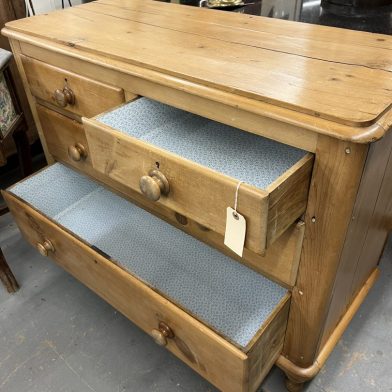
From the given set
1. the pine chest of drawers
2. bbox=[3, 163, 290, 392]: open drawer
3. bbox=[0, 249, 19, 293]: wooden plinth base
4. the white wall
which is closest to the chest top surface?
the pine chest of drawers

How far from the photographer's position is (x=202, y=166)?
626 mm

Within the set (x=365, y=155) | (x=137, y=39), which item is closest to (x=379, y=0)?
(x=137, y=39)

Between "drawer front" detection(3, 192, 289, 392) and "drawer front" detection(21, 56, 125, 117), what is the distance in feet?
0.95

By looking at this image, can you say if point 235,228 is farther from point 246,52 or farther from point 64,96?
point 64,96

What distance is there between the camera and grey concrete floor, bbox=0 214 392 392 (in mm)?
1038

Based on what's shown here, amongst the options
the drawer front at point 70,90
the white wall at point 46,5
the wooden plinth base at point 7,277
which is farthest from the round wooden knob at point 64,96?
the white wall at point 46,5

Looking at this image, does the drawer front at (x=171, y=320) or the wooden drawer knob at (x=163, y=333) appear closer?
the drawer front at (x=171, y=320)

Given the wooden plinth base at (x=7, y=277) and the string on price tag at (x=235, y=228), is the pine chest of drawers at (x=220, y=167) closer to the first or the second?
the string on price tag at (x=235, y=228)

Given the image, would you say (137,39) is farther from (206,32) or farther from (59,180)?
(59,180)

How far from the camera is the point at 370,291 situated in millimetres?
1257

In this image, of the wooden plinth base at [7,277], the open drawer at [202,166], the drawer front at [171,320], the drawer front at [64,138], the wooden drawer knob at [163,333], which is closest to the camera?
the open drawer at [202,166]

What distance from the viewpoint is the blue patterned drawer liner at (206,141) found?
2.48 ft

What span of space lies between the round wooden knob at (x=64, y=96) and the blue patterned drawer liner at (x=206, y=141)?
24 cm

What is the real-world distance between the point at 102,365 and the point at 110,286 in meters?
0.28
